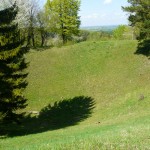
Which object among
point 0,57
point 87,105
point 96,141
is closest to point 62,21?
point 87,105

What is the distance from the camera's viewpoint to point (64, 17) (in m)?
67.4

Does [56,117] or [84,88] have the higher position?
[84,88]

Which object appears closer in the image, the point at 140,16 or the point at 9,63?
the point at 9,63

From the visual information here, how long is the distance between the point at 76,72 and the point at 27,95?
884 centimetres

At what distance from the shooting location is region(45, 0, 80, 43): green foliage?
67.4m

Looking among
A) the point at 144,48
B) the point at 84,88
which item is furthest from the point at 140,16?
the point at 84,88

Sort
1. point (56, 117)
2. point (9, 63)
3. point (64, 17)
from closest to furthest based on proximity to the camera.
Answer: point (9, 63) < point (56, 117) < point (64, 17)

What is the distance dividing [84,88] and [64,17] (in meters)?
28.9

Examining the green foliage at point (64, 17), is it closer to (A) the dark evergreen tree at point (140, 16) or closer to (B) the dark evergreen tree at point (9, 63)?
(A) the dark evergreen tree at point (140, 16)

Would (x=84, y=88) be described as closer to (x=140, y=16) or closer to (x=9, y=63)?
(x=140, y=16)

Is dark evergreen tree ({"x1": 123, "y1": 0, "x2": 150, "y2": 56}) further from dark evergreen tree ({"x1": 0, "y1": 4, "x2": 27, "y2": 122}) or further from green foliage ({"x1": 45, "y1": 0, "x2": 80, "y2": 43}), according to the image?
green foliage ({"x1": 45, "y1": 0, "x2": 80, "y2": 43})

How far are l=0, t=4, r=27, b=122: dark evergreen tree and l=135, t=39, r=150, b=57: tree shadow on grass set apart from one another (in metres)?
23.0

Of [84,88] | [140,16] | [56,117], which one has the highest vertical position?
[140,16]

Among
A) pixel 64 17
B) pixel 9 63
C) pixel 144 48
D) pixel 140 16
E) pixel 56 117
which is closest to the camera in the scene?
pixel 9 63
